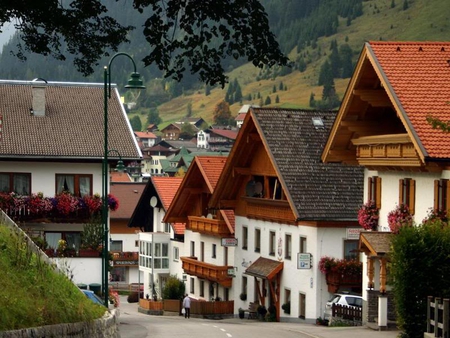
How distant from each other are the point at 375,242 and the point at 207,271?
26.2 m

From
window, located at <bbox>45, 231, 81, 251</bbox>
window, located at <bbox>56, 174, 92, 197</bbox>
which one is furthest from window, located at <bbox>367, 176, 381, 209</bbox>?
window, located at <bbox>45, 231, 81, 251</bbox>

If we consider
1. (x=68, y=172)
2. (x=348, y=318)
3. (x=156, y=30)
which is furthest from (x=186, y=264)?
(x=156, y=30)

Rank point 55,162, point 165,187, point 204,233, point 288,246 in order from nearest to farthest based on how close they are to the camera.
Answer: point 55,162 < point 288,246 < point 204,233 < point 165,187

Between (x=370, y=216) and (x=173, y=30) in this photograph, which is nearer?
(x=173, y=30)

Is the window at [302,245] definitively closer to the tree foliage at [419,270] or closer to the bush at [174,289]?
the bush at [174,289]

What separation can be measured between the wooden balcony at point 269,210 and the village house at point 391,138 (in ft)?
33.1

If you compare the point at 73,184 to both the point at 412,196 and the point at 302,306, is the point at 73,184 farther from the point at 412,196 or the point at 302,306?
the point at 412,196

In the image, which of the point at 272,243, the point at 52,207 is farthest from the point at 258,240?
the point at 52,207

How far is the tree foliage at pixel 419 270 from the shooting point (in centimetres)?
3225

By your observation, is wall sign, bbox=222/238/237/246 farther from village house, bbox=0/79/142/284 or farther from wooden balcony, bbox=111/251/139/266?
wooden balcony, bbox=111/251/139/266

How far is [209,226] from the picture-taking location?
68.0 meters

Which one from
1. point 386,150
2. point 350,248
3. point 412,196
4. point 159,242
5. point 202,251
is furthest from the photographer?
point 159,242

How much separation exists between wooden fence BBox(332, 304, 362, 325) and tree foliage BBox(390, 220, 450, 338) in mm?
12199

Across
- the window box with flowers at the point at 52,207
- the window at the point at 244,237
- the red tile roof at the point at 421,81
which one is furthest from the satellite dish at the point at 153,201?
the red tile roof at the point at 421,81
